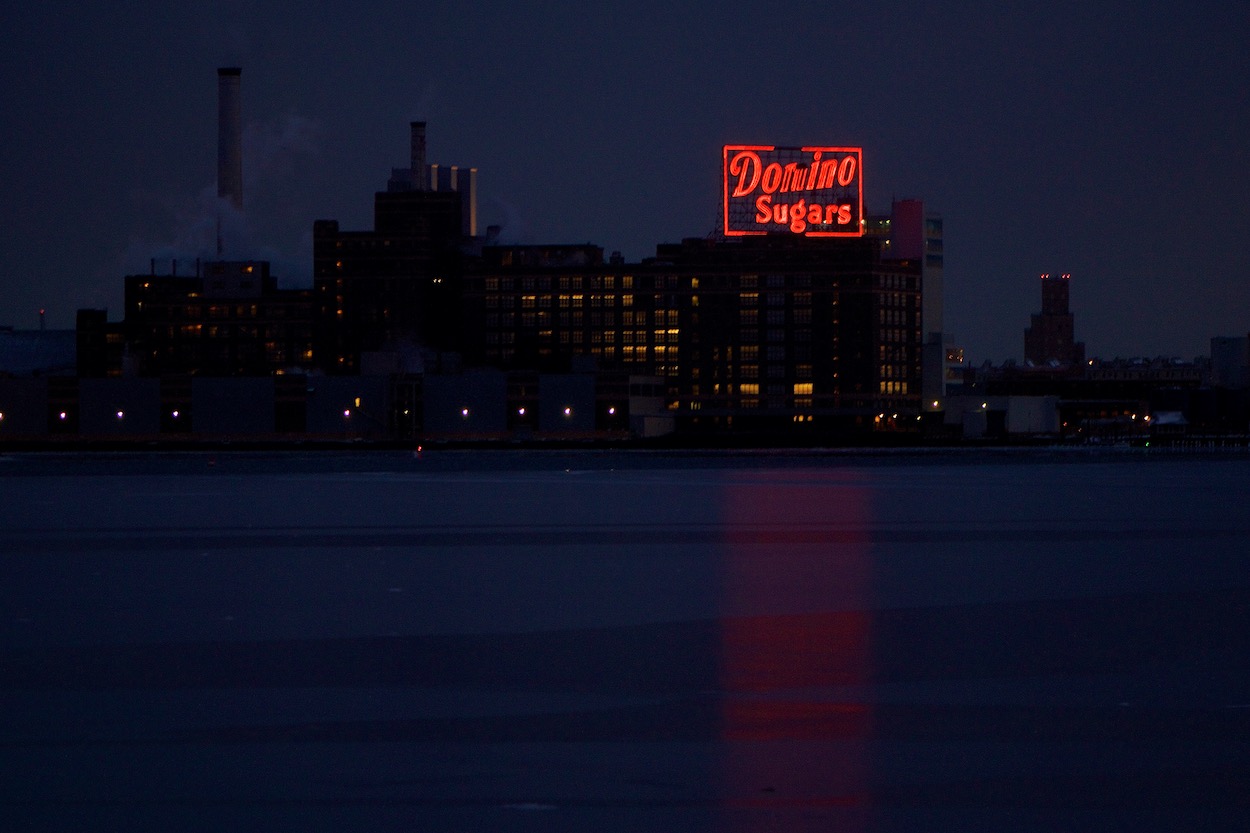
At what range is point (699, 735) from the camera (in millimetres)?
15078

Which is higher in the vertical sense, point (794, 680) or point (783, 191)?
point (783, 191)

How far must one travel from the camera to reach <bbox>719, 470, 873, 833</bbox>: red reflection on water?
1287 centimetres

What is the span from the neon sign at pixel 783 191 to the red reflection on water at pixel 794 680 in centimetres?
15117

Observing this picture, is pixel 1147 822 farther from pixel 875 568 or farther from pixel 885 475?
pixel 885 475

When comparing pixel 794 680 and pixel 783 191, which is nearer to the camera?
pixel 794 680

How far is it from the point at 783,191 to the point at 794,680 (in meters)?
172

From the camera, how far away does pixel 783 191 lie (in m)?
187

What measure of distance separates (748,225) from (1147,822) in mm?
177281

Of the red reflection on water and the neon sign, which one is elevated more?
the neon sign

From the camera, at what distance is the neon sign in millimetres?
185250

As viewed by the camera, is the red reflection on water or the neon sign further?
A: the neon sign

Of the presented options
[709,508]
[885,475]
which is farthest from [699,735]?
[885,475]

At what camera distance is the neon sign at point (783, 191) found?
18525cm

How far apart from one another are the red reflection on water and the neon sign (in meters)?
151
